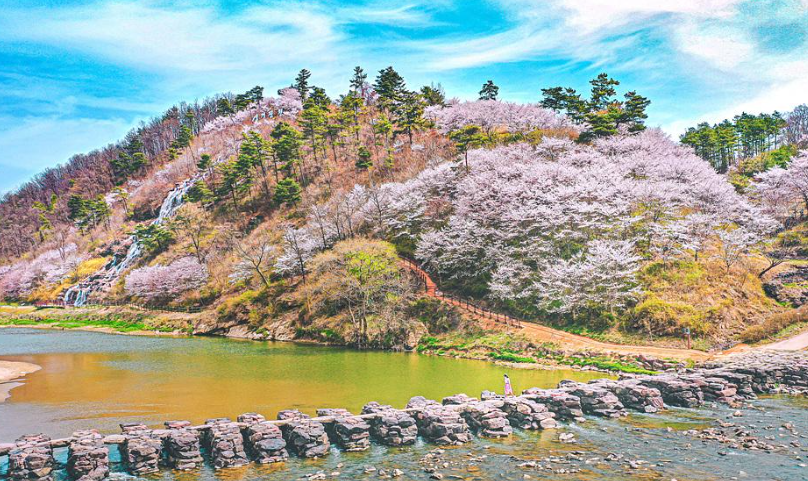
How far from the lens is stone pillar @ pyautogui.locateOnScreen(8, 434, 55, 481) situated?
51.7 ft

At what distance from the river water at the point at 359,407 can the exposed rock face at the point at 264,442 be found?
541 millimetres

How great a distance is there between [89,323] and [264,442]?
220ft

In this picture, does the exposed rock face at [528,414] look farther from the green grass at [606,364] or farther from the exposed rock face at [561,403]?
the green grass at [606,364]

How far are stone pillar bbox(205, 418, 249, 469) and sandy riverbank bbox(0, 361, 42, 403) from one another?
56.2 feet

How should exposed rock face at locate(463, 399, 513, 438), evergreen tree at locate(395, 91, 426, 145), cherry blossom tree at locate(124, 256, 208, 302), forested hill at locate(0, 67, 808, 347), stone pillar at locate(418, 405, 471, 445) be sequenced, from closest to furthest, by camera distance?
stone pillar at locate(418, 405, 471, 445)
exposed rock face at locate(463, 399, 513, 438)
forested hill at locate(0, 67, 808, 347)
cherry blossom tree at locate(124, 256, 208, 302)
evergreen tree at locate(395, 91, 426, 145)

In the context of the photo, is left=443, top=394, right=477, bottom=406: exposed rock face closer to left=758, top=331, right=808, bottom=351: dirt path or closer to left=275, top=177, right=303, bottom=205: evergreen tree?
left=758, top=331, right=808, bottom=351: dirt path

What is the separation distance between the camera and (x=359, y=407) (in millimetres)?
25172

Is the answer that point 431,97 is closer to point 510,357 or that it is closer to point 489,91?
point 489,91

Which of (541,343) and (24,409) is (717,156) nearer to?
(541,343)

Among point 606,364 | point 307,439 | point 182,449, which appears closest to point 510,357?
point 606,364

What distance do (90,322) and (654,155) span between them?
82.2m

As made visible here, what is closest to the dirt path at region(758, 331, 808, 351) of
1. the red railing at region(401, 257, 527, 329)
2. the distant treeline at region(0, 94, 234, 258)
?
the red railing at region(401, 257, 527, 329)

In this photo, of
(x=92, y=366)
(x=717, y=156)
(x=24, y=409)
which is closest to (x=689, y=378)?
(x=24, y=409)

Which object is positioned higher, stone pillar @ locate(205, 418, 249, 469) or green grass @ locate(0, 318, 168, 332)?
stone pillar @ locate(205, 418, 249, 469)
